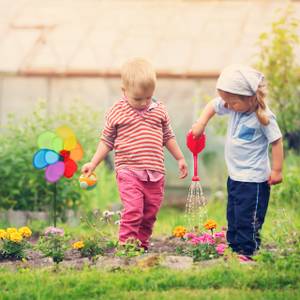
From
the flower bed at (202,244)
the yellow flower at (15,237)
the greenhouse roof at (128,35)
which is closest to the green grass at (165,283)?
the flower bed at (202,244)

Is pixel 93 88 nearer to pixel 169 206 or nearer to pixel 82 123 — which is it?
pixel 169 206

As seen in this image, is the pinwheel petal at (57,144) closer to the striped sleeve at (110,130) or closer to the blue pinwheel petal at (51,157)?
the blue pinwheel petal at (51,157)

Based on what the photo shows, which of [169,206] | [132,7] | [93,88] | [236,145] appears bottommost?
[169,206]

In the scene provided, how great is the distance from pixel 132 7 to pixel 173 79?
217 cm

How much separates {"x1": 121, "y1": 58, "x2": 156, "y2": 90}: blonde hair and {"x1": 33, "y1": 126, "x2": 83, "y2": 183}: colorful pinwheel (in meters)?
0.71

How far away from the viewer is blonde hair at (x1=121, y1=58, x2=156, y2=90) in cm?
628

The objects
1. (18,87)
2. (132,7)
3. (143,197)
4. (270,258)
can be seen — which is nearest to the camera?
(270,258)

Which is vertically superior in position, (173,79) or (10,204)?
(173,79)

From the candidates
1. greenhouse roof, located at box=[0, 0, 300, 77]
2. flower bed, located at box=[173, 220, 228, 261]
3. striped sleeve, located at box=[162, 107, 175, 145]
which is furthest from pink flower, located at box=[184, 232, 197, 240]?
greenhouse roof, located at box=[0, 0, 300, 77]

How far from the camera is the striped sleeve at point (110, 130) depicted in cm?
647

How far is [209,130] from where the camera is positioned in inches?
488

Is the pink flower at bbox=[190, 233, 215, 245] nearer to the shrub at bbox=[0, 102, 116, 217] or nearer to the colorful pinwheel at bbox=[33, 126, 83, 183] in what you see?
the colorful pinwheel at bbox=[33, 126, 83, 183]

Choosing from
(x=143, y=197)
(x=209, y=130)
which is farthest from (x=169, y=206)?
(x=143, y=197)

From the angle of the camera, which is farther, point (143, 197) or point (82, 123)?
point (82, 123)
